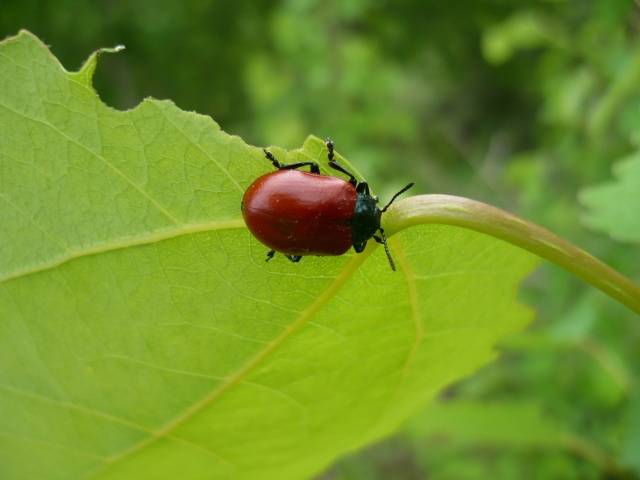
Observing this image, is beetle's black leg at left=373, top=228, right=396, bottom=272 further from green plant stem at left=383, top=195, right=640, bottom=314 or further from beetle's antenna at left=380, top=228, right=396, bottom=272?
green plant stem at left=383, top=195, right=640, bottom=314

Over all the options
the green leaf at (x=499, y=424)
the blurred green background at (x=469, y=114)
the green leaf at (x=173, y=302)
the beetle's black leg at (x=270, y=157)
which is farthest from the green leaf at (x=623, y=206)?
the green leaf at (x=499, y=424)

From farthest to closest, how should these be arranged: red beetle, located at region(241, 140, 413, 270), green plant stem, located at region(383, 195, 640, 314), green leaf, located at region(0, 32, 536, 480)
A: 1. red beetle, located at region(241, 140, 413, 270)
2. green leaf, located at region(0, 32, 536, 480)
3. green plant stem, located at region(383, 195, 640, 314)

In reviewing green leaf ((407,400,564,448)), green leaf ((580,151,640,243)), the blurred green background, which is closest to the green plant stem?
green leaf ((580,151,640,243))

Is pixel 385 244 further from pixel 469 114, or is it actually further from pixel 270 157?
pixel 469 114

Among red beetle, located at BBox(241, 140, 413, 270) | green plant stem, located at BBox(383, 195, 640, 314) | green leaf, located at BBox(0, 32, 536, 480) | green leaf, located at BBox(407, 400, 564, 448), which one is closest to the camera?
green plant stem, located at BBox(383, 195, 640, 314)

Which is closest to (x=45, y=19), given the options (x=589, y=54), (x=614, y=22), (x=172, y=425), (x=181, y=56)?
(x=181, y=56)

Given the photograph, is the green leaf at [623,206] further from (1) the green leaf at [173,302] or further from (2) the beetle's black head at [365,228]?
(2) the beetle's black head at [365,228]
